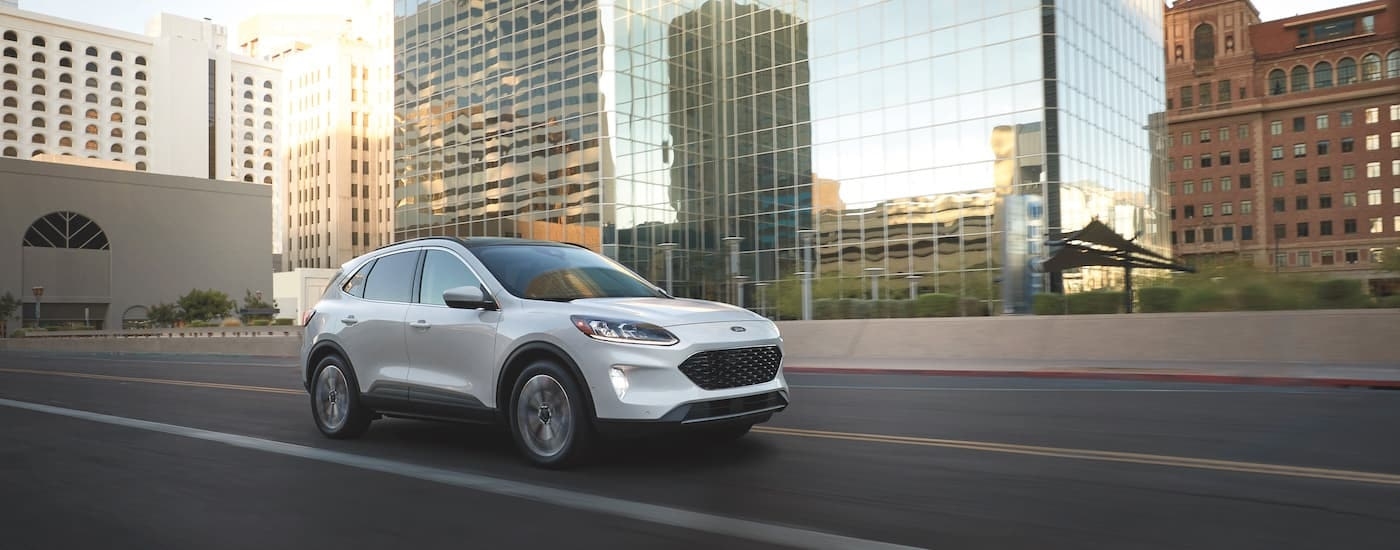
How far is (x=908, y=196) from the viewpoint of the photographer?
4203 cm

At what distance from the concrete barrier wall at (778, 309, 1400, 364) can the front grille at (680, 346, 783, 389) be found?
12943 millimetres

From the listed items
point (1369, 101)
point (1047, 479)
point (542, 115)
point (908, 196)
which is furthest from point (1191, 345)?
point (1369, 101)

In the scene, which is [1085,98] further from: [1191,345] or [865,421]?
[865,421]

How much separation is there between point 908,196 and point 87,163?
84699mm

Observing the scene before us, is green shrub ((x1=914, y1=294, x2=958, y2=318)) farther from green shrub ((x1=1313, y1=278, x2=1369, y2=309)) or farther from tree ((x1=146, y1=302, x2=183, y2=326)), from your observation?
tree ((x1=146, y1=302, x2=183, y2=326))

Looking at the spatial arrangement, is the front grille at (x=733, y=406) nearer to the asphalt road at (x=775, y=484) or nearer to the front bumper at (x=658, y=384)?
the front bumper at (x=658, y=384)

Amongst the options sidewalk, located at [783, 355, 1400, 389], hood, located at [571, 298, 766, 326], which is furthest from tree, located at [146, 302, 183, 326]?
hood, located at [571, 298, 766, 326]

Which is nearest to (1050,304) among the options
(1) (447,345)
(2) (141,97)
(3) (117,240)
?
(1) (447,345)

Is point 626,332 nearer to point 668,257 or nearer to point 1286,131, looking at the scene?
point 668,257

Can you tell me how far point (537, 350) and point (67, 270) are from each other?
312 ft

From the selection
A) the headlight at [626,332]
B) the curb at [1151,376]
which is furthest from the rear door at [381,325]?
the curb at [1151,376]

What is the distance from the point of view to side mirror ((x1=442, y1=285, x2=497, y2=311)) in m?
6.77

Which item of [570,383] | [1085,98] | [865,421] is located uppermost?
[1085,98]

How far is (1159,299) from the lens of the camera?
64.4ft
